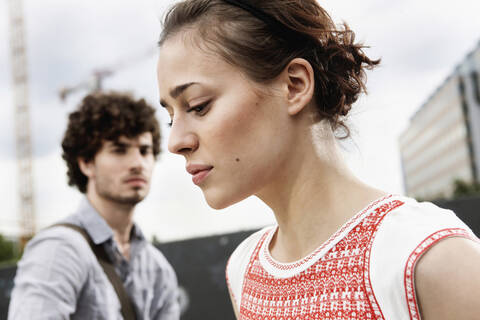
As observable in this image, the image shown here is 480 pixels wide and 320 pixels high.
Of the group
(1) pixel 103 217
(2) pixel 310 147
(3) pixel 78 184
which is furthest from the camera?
(3) pixel 78 184

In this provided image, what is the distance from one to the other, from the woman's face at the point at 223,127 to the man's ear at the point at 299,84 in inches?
1.4

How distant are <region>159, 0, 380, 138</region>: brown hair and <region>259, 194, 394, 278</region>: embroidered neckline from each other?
0.33 meters

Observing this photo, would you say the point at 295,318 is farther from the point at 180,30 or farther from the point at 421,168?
the point at 421,168

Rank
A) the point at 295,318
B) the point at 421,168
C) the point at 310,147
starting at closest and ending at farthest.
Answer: the point at 295,318
the point at 310,147
the point at 421,168

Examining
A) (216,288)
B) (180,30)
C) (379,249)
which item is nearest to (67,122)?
(216,288)

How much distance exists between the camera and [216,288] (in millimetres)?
5215

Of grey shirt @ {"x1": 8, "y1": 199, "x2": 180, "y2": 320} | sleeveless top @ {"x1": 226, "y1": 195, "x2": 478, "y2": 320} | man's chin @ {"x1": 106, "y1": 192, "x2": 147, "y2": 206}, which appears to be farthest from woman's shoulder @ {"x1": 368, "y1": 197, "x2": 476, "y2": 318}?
man's chin @ {"x1": 106, "y1": 192, "x2": 147, "y2": 206}

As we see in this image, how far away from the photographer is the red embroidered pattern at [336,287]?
3.93 feet

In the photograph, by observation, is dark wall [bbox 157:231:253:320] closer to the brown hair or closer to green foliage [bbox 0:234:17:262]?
the brown hair

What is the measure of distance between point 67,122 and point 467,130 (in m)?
83.3

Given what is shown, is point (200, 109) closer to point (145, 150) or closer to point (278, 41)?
point (278, 41)

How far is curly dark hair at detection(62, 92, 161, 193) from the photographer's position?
372 cm

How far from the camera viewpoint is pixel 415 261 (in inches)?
43.8

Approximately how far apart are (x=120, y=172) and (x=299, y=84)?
2.35 m
